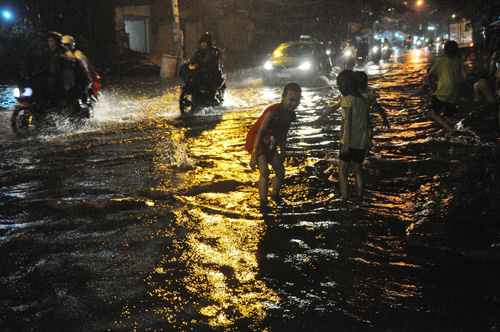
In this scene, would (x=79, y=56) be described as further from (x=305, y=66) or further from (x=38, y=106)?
(x=305, y=66)

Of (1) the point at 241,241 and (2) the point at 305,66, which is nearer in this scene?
(1) the point at 241,241

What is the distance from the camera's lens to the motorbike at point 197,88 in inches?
559

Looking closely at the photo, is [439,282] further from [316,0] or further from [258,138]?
[316,0]

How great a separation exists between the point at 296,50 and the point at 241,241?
20.5 metres


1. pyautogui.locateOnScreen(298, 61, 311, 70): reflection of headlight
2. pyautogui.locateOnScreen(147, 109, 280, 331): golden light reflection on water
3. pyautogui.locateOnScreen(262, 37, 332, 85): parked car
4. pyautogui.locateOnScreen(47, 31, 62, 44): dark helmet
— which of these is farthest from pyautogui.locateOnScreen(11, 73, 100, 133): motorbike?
pyautogui.locateOnScreen(298, 61, 311, 70): reflection of headlight

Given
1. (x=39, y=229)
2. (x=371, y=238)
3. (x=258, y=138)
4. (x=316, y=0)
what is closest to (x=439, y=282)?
(x=371, y=238)

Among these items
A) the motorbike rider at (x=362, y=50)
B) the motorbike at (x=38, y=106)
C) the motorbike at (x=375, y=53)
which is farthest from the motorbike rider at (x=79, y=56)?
the motorbike at (x=375, y=53)

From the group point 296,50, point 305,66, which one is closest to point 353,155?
point 305,66

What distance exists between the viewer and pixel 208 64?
1466 cm

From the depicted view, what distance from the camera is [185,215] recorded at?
5965 mm

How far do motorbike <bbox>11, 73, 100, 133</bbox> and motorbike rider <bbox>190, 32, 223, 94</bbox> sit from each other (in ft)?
11.1

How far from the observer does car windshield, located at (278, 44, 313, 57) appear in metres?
24.0

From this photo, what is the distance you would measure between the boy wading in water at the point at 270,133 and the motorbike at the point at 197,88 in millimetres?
8393

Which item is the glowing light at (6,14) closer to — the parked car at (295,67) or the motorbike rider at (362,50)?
the parked car at (295,67)
